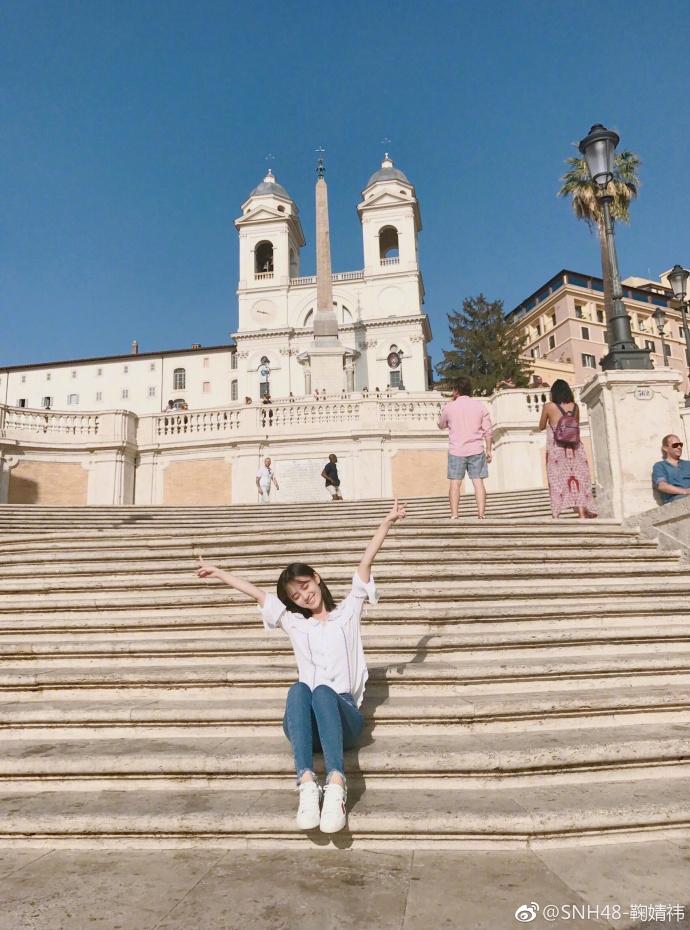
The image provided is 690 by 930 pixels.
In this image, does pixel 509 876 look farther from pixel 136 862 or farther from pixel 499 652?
pixel 499 652

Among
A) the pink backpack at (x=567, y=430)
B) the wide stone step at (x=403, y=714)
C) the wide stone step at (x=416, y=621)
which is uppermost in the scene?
the pink backpack at (x=567, y=430)

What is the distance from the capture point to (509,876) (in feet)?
7.97

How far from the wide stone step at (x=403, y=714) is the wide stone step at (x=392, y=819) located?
2.13 feet

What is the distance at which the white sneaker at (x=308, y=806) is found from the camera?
2672 millimetres

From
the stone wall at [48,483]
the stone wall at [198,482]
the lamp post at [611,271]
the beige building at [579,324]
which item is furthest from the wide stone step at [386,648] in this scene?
the beige building at [579,324]

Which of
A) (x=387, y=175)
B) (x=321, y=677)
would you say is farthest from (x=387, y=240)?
(x=321, y=677)

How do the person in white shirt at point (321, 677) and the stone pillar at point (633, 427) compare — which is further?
the stone pillar at point (633, 427)

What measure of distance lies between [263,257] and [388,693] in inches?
2461

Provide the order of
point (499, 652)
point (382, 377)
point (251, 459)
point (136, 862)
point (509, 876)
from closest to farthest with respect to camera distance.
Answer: point (509, 876)
point (136, 862)
point (499, 652)
point (251, 459)
point (382, 377)

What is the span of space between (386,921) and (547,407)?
22.1 feet

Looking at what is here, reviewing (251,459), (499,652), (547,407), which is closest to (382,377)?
(251,459)

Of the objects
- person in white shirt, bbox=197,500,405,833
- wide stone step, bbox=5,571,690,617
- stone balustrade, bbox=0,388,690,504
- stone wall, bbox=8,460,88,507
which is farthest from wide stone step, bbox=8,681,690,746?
stone wall, bbox=8,460,88,507

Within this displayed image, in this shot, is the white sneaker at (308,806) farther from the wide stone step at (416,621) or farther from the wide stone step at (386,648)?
the wide stone step at (416,621)

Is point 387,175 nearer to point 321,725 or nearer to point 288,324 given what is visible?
point 288,324
